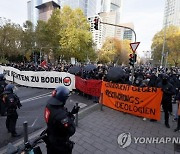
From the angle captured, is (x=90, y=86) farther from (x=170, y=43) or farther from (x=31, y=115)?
(x=170, y=43)

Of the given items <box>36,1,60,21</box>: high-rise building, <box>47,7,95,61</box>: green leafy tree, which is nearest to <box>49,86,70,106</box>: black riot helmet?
<box>47,7,95,61</box>: green leafy tree

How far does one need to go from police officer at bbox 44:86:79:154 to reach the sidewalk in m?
1.85

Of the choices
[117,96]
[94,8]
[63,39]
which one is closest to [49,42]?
[63,39]

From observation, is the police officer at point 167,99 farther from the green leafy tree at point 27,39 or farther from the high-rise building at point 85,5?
the high-rise building at point 85,5

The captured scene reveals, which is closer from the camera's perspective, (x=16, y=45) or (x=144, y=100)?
(x=144, y=100)

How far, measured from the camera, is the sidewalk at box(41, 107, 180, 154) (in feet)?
17.6

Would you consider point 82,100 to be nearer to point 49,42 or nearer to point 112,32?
point 49,42

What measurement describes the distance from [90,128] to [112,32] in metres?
172

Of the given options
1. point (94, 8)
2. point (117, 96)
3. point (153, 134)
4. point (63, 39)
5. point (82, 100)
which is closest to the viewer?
point (153, 134)

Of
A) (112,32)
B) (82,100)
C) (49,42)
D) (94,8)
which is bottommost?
(82,100)

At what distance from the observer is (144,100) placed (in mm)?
8016

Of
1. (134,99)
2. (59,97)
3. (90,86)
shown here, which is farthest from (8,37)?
(59,97)

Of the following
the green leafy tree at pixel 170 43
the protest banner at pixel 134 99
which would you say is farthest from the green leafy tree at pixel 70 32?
the protest banner at pixel 134 99

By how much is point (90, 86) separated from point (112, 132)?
5.37m
